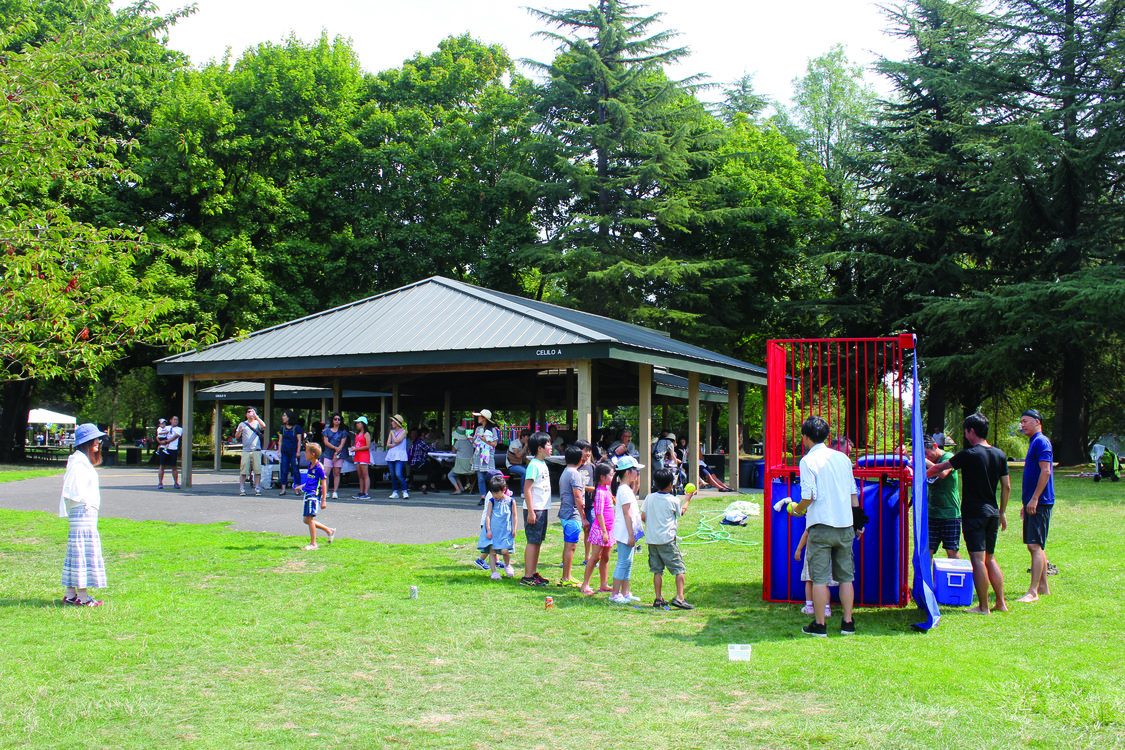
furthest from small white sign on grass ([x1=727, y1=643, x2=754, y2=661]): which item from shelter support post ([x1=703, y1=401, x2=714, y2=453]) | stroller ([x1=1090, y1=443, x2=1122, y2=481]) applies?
shelter support post ([x1=703, y1=401, x2=714, y2=453])

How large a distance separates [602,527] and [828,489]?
2.23 meters

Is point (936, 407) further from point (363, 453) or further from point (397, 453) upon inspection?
point (363, 453)

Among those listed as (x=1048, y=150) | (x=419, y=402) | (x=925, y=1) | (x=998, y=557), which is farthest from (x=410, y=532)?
(x=925, y=1)

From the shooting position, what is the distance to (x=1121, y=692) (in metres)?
4.85

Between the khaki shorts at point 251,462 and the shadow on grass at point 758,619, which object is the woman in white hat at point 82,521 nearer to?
the shadow on grass at point 758,619

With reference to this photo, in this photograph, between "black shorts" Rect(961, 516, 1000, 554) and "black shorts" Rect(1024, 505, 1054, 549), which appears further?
"black shorts" Rect(1024, 505, 1054, 549)

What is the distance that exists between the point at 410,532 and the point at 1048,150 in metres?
22.9

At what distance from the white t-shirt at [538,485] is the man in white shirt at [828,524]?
8.63 ft

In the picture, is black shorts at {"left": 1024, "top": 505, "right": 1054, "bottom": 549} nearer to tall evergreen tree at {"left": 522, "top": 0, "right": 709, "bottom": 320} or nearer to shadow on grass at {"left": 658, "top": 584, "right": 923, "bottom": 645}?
shadow on grass at {"left": 658, "top": 584, "right": 923, "bottom": 645}

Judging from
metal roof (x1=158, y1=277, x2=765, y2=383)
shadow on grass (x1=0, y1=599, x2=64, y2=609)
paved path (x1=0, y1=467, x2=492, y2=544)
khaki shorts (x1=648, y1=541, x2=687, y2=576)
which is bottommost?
shadow on grass (x1=0, y1=599, x2=64, y2=609)

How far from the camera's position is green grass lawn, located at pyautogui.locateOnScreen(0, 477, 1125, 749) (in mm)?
4387

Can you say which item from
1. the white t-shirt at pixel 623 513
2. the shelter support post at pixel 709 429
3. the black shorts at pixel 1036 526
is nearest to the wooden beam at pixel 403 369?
the white t-shirt at pixel 623 513

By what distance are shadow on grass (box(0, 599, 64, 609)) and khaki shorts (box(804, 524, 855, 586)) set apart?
613cm

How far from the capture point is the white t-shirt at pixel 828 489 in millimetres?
6504
